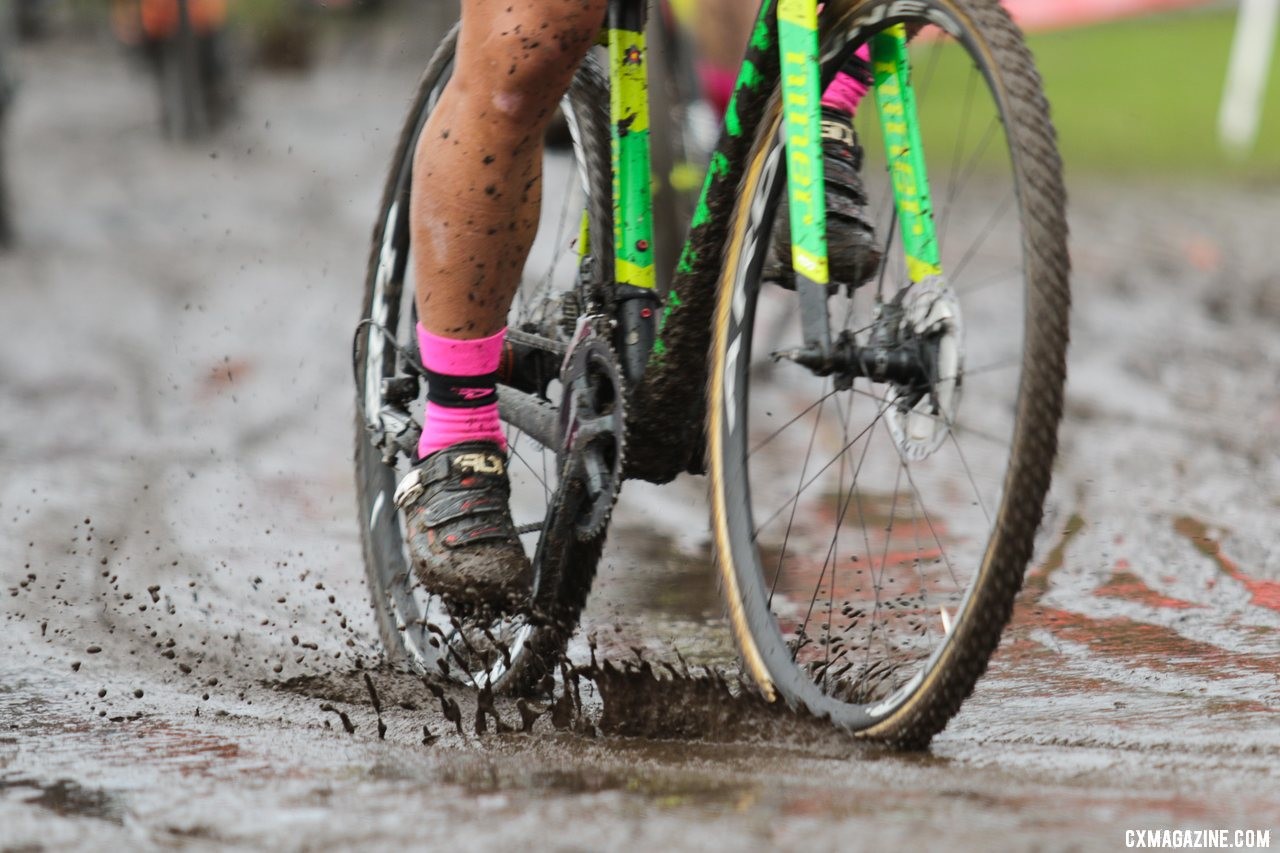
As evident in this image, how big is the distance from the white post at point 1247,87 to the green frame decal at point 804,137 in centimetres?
941

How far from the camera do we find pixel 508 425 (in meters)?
3.16

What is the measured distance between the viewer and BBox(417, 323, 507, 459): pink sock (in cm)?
299

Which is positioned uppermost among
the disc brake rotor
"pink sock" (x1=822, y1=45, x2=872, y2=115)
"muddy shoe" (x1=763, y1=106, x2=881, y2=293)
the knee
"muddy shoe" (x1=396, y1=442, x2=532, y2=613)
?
the knee

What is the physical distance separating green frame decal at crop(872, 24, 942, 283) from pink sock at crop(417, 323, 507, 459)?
32.7 inches

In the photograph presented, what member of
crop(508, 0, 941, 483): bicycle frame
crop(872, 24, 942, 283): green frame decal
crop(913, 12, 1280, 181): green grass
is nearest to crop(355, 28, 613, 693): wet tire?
→ crop(508, 0, 941, 483): bicycle frame

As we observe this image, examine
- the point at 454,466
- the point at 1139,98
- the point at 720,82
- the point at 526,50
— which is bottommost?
the point at 454,466

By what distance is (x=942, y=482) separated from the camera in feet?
15.9

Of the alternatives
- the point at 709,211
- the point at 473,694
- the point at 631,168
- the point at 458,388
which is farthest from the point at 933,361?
the point at 473,694

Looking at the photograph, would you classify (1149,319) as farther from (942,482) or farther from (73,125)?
(73,125)

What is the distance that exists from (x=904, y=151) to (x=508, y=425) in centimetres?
101

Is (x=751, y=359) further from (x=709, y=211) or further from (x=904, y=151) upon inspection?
(x=904, y=151)

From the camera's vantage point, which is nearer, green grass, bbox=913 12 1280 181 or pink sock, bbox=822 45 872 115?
pink sock, bbox=822 45 872 115

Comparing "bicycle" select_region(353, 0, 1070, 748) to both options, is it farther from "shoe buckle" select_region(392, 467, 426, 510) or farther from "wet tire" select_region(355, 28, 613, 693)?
"shoe buckle" select_region(392, 467, 426, 510)

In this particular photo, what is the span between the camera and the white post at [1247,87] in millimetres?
11781
